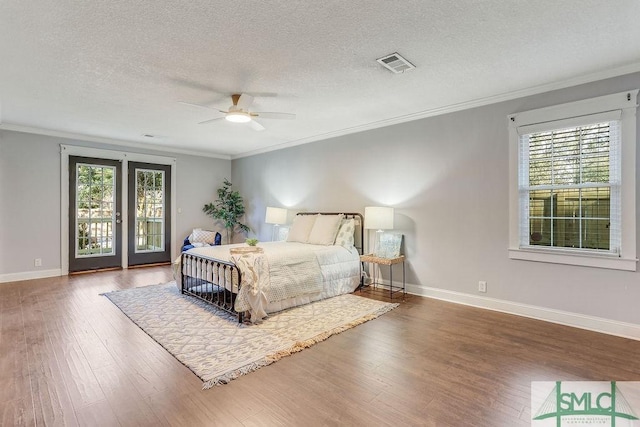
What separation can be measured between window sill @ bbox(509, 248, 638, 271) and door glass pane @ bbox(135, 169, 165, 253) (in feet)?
21.5

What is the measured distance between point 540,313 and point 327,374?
2.61 metres

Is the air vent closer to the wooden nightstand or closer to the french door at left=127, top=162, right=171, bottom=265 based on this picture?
the wooden nightstand

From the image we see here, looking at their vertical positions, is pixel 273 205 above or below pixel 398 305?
above

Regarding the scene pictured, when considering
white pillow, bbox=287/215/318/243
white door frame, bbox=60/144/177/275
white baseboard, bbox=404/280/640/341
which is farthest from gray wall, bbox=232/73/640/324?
white door frame, bbox=60/144/177/275

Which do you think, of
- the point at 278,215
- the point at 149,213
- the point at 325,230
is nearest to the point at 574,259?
the point at 325,230

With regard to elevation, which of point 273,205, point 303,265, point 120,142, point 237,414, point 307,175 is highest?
point 120,142

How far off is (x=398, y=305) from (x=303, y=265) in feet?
4.27

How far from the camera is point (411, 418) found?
1817mm

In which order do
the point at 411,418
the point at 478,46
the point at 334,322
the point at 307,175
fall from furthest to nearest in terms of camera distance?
the point at 307,175, the point at 334,322, the point at 478,46, the point at 411,418

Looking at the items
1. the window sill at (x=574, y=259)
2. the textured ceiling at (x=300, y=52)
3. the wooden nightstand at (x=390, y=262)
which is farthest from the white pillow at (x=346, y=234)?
the window sill at (x=574, y=259)

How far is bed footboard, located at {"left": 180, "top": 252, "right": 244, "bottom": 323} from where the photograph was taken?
3.43 meters

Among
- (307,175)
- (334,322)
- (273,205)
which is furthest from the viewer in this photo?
(273,205)

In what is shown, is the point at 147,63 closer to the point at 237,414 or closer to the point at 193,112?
the point at 193,112

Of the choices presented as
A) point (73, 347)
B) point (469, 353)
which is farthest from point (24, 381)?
point (469, 353)
